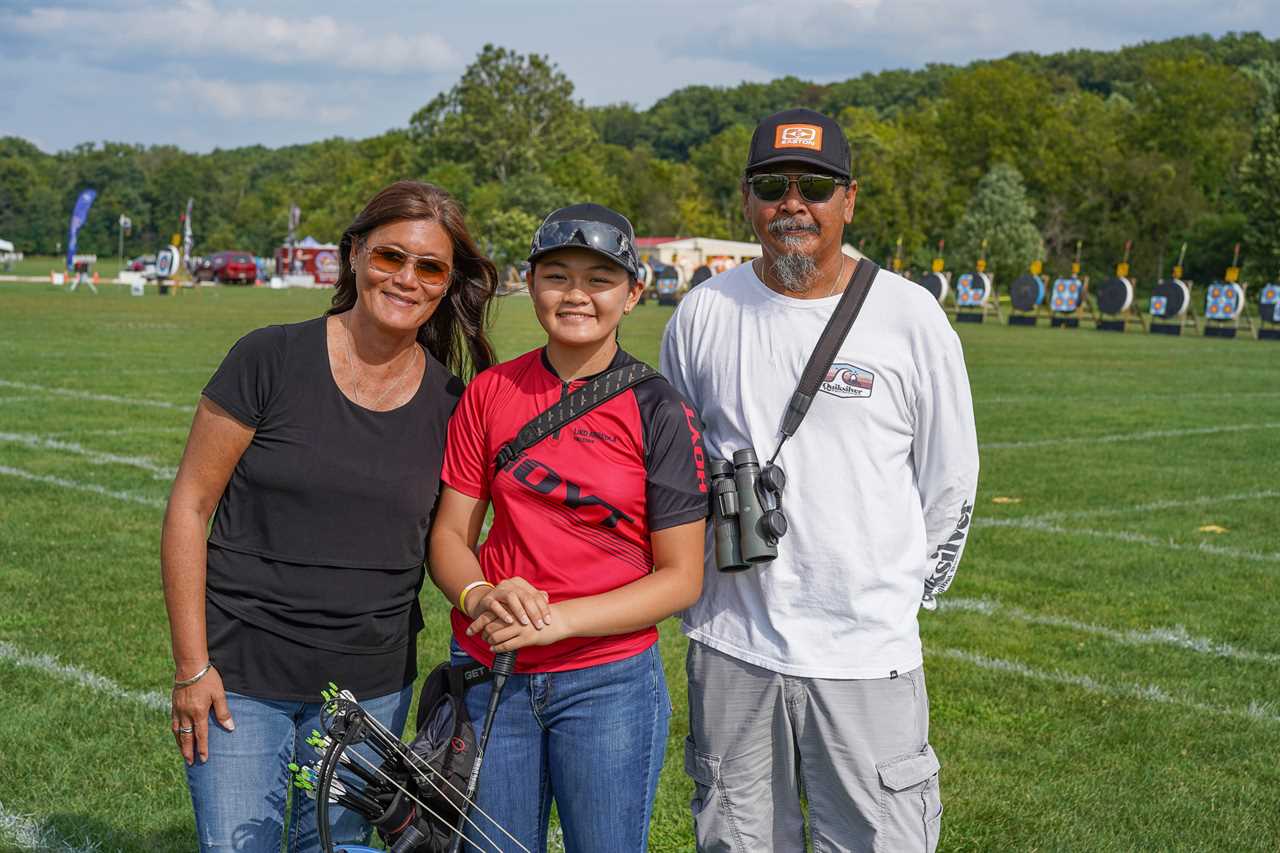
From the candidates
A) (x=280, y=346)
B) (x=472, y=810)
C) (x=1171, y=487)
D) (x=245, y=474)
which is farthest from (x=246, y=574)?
(x=1171, y=487)

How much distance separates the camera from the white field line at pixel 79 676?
224 inches

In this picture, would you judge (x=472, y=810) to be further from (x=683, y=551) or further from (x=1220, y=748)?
(x=1220, y=748)

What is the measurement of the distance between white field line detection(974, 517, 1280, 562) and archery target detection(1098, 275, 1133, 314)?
37910mm

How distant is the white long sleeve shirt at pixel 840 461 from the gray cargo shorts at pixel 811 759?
60 millimetres

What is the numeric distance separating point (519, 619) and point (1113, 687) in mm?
4511

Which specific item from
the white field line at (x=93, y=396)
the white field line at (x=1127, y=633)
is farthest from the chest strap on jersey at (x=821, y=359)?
the white field line at (x=93, y=396)

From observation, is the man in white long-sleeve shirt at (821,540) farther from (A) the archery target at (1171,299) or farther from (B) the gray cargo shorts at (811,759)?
(A) the archery target at (1171,299)

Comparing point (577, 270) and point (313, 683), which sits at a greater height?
point (577, 270)

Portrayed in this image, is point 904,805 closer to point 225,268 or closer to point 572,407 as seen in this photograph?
point 572,407

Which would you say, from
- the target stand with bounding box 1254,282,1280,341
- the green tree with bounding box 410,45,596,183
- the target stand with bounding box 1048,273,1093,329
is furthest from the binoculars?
the green tree with bounding box 410,45,596,183

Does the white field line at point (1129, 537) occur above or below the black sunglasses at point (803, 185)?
below

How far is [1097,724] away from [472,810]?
384 cm

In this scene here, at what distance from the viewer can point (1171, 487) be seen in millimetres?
11758

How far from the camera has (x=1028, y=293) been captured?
159ft
